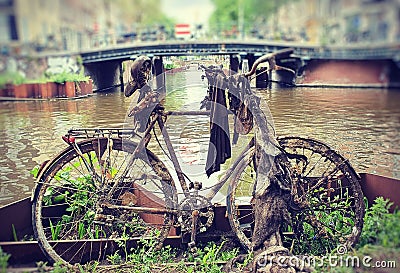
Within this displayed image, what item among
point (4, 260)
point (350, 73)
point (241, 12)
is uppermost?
point (241, 12)

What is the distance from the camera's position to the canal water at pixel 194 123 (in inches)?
150

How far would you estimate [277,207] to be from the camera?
10.6ft

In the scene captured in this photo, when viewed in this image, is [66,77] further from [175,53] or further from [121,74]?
[175,53]

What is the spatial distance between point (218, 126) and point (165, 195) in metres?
0.70

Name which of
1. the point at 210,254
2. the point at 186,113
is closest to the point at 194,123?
the point at 186,113

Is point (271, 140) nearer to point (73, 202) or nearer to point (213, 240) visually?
point (213, 240)

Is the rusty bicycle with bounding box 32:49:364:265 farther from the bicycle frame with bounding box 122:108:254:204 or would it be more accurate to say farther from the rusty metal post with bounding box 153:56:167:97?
the rusty metal post with bounding box 153:56:167:97

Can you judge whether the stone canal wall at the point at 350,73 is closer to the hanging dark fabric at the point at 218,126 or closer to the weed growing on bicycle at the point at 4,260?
the hanging dark fabric at the point at 218,126

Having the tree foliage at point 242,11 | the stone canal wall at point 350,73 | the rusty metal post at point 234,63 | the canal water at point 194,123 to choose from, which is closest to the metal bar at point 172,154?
the canal water at point 194,123

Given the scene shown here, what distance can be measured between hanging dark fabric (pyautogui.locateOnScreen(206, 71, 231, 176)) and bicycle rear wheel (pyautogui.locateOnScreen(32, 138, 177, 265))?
0.45 m

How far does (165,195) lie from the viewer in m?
3.58

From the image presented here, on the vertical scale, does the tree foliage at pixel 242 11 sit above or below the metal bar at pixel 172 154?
above

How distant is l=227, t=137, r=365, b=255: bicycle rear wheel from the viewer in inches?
135

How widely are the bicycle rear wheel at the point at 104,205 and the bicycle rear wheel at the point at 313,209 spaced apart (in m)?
0.61
